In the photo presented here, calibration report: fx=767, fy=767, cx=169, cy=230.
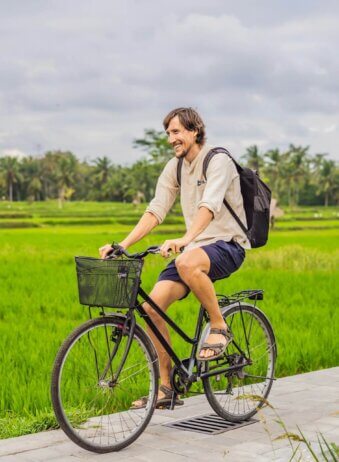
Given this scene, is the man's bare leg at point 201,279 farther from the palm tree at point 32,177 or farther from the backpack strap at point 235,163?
the palm tree at point 32,177

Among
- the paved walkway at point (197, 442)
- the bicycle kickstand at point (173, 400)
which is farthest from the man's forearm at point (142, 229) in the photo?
the paved walkway at point (197, 442)

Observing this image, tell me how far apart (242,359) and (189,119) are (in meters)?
1.58


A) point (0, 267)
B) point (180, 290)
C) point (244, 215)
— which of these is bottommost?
point (0, 267)

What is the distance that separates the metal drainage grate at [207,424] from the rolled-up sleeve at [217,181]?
1.26 m

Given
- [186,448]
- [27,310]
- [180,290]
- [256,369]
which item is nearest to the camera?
[186,448]

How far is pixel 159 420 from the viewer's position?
183 inches

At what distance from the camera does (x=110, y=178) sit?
116 metres

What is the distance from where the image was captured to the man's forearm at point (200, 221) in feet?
13.7

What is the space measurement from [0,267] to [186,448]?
13.8 metres

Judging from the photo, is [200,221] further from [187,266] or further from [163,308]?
[163,308]

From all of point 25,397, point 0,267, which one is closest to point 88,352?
point 25,397

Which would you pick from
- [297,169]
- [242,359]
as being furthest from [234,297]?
[297,169]

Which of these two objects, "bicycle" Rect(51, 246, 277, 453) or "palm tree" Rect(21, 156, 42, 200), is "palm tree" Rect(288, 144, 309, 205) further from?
"bicycle" Rect(51, 246, 277, 453)

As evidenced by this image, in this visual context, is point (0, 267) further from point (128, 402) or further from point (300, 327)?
point (128, 402)
